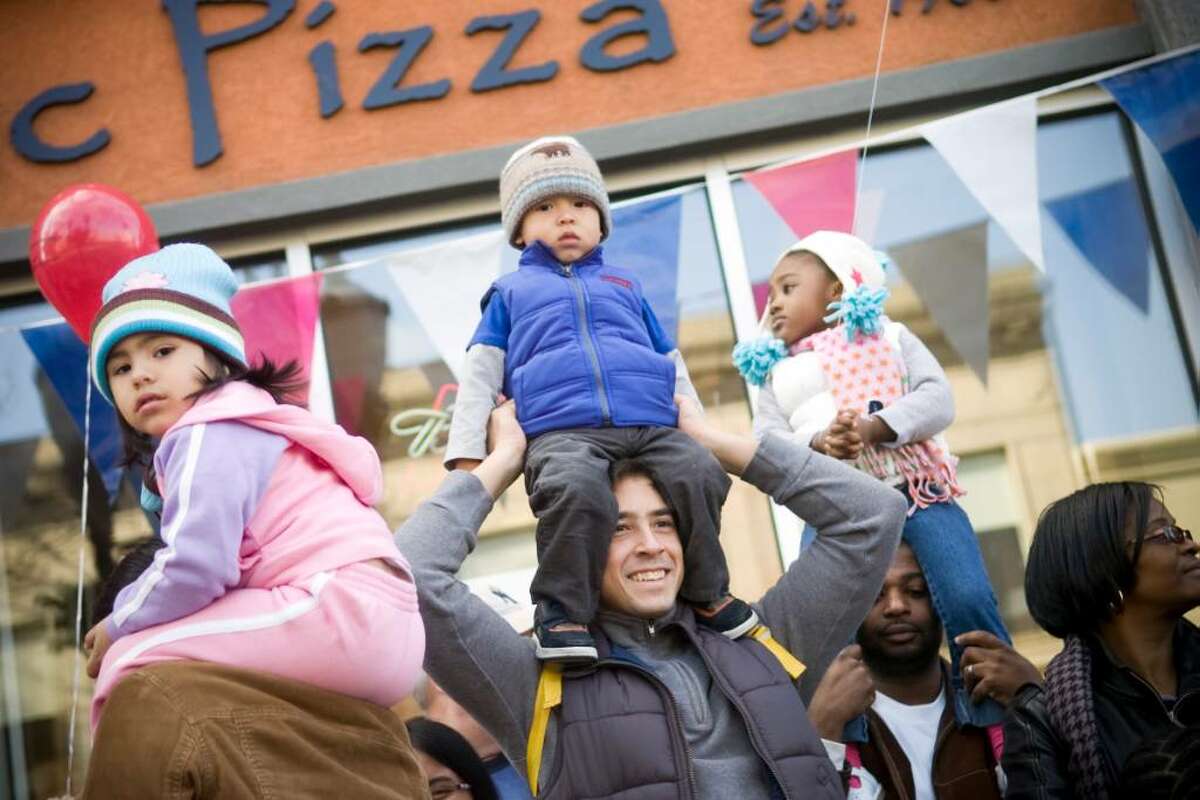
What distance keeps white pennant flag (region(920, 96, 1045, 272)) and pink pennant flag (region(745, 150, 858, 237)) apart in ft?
1.15

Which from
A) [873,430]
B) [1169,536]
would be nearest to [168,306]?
[873,430]

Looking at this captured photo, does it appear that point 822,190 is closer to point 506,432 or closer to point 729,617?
point 506,432

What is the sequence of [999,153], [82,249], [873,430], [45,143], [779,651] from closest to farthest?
[779,651], [873,430], [82,249], [999,153], [45,143]

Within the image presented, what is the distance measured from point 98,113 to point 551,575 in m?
3.99

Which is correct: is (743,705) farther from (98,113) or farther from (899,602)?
(98,113)

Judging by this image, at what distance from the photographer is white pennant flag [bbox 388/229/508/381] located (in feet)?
18.0

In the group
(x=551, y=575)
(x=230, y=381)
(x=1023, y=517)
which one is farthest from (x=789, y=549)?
(x=230, y=381)

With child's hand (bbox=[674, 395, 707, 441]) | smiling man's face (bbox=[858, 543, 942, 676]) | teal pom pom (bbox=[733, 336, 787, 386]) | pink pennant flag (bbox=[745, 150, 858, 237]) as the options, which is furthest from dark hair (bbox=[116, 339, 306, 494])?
pink pennant flag (bbox=[745, 150, 858, 237])

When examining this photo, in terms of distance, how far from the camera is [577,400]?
122 inches

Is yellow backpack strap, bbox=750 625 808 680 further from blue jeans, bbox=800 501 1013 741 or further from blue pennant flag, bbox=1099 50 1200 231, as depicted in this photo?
blue pennant flag, bbox=1099 50 1200 231

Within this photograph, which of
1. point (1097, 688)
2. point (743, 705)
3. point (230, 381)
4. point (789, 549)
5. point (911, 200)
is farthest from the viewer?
point (911, 200)

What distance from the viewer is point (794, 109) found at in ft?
19.1

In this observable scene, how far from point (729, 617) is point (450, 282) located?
2.82 meters

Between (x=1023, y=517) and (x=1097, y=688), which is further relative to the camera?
(x=1023, y=517)
